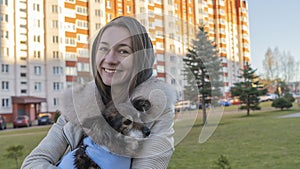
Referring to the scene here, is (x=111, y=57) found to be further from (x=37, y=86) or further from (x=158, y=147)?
(x=37, y=86)

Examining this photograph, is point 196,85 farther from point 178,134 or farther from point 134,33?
point 134,33

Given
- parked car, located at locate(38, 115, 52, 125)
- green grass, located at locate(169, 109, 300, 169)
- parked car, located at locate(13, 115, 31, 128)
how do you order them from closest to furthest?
green grass, located at locate(169, 109, 300, 169) → parked car, located at locate(13, 115, 31, 128) → parked car, located at locate(38, 115, 52, 125)

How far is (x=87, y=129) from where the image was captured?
3.84 ft

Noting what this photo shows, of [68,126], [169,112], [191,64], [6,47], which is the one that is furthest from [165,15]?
[6,47]

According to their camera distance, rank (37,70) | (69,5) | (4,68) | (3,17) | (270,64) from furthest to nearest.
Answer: (270,64), (69,5), (37,70), (3,17), (4,68)

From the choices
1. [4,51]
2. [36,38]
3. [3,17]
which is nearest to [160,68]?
[4,51]

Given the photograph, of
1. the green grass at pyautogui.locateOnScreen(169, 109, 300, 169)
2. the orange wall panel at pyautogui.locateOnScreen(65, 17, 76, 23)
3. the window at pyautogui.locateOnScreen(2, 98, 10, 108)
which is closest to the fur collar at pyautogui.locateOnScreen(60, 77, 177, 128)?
the green grass at pyautogui.locateOnScreen(169, 109, 300, 169)

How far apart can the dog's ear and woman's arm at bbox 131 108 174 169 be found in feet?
0.20

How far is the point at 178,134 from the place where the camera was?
1246 mm

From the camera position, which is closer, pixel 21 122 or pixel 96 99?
pixel 96 99

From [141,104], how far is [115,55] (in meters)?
0.21

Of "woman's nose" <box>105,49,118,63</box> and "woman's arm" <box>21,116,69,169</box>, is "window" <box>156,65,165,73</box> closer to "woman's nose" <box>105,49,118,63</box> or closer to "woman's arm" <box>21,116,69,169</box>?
"woman's nose" <box>105,49,118,63</box>

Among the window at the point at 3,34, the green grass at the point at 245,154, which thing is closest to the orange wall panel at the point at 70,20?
the window at the point at 3,34

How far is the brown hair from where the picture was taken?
1207mm
